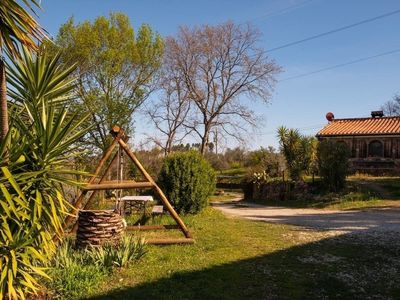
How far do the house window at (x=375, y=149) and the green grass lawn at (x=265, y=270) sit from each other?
22.0 meters

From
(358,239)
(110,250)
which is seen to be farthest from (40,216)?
(358,239)

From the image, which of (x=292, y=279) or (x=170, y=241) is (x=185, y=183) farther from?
(x=292, y=279)

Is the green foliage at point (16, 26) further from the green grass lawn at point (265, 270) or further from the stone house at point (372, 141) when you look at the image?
the stone house at point (372, 141)

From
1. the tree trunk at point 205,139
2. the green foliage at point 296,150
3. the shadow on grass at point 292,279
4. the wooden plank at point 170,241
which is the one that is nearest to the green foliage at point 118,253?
the shadow on grass at point 292,279

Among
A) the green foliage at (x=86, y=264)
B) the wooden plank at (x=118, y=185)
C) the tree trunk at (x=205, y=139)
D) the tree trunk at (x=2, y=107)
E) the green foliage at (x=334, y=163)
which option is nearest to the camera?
the tree trunk at (x=2, y=107)

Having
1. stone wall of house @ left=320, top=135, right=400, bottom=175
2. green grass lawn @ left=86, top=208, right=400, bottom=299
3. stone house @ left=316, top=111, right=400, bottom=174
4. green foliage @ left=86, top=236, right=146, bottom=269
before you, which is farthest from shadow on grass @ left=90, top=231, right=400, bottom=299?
stone wall of house @ left=320, top=135, right=400, bottom=175

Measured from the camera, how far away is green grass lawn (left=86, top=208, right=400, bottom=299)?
20.1ft

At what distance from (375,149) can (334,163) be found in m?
11.5

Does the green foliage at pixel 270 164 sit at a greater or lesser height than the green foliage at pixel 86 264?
greater

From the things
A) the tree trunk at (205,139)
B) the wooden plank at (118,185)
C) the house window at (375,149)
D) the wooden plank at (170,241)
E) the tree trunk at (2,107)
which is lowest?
the wooden plank at (170,241)

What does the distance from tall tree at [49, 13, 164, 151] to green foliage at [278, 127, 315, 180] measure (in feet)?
40.1

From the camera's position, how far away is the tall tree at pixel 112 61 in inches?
1190

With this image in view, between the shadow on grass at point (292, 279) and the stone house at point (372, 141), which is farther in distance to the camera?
the stone house at point (372, 141)

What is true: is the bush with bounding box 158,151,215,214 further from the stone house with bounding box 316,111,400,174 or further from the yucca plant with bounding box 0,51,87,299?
the stone house with bounding box 316,111,400,174
